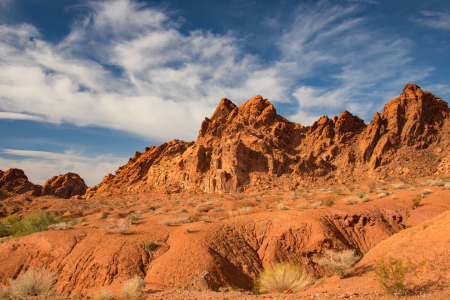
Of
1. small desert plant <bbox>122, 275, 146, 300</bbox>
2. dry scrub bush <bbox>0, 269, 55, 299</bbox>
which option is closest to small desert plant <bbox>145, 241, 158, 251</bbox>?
dry scrub bush <bbox>0, 269, 55, 299</bbox>

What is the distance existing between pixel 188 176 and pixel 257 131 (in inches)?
587

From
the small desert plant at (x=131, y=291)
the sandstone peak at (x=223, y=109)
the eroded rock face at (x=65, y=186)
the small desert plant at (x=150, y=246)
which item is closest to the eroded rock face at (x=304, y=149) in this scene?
the sandstone peak at (x=223, y=109)

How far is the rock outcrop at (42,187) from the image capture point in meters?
61.9

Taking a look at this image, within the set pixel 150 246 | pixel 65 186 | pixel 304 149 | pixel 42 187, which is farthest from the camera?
pixel 65 186

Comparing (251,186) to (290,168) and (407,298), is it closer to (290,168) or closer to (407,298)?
(290,168)

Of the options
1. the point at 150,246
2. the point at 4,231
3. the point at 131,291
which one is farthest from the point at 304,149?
the point at 131,291

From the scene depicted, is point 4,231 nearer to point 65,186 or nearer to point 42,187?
point 42,187

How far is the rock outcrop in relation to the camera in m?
61.9

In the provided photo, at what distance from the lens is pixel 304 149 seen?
1903 inches

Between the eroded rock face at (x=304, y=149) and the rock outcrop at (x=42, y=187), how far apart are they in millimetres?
26319

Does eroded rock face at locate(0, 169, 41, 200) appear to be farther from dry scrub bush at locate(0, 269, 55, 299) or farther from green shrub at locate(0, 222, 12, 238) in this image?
dry scrub bush at locate(0, 269, 55, 299)

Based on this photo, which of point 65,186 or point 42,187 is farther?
point 65,186

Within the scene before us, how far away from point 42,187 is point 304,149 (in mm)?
63856

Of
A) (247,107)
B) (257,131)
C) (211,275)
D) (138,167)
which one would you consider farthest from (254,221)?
(138,167)
